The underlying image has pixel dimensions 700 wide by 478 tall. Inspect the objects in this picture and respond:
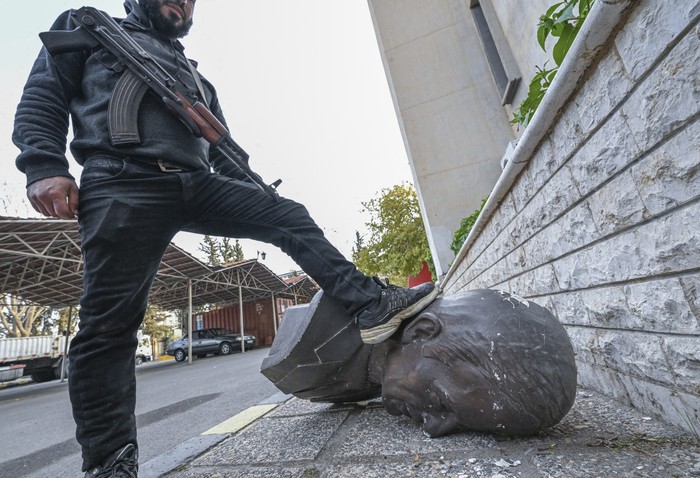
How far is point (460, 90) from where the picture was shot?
6.54 meters

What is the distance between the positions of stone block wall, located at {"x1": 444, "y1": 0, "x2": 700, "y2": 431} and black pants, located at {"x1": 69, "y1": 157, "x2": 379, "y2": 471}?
2.69 ft

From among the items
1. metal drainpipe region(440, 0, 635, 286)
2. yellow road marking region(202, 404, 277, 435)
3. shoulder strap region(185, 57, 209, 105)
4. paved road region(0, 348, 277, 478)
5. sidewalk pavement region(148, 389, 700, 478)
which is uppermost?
shoulder strap region(185, 57, 209, 105)

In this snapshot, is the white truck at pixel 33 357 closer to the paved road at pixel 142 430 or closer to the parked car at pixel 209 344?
the parked car at pixel 209 344

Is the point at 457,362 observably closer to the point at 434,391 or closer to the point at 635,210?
the point at 434,391

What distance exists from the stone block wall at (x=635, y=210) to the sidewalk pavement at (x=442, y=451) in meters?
0.13

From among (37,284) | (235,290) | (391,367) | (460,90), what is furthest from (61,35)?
(235,290)

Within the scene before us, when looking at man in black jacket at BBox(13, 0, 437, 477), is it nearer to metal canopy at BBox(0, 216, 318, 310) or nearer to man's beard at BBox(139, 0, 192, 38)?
man's beard at BBox(139, 0, 192, 38)

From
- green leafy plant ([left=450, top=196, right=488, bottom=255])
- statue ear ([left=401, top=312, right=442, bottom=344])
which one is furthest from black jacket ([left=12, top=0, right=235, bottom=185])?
green leafy plant ([left=450, top=196, right=488, bottom=255])

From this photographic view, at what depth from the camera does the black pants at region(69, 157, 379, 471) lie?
3.48 ft

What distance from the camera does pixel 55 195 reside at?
110 cm

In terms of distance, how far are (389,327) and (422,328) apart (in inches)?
4.6

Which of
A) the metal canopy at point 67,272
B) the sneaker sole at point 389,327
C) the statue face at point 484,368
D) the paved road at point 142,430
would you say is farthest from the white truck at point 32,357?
the statue face at point 484,368

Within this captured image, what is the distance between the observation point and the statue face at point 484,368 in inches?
38.9

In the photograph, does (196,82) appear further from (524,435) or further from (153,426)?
(153,426)
